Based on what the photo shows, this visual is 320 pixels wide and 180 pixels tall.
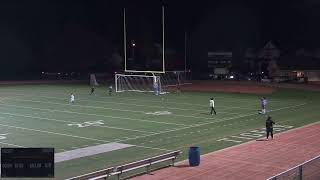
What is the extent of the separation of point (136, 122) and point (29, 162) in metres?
18.1

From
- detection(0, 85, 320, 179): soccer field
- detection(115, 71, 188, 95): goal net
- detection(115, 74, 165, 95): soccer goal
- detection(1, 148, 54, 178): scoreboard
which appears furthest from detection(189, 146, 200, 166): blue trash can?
detection(115, 74, 165, 95): soccer goal

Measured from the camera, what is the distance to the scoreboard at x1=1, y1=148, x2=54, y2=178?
1231cm

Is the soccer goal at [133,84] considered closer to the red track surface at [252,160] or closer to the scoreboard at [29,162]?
the red track surface at [252,160]

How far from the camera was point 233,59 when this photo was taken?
3292 inches

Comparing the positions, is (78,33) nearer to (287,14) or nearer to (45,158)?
(287,14)

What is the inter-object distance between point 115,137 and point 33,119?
8.66m

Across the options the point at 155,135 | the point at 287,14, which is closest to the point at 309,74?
the point at 287,14

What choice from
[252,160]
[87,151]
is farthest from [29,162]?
[252,160]

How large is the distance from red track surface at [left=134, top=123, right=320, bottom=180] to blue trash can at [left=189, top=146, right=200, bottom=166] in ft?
0.68

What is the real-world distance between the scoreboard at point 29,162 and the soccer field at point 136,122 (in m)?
4.94

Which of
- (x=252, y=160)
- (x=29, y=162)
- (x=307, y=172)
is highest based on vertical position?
(x=29, y=162)

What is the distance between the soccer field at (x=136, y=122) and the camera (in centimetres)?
2248

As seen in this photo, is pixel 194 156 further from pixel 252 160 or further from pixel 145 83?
pixel 145 83

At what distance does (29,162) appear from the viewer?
1234cm
